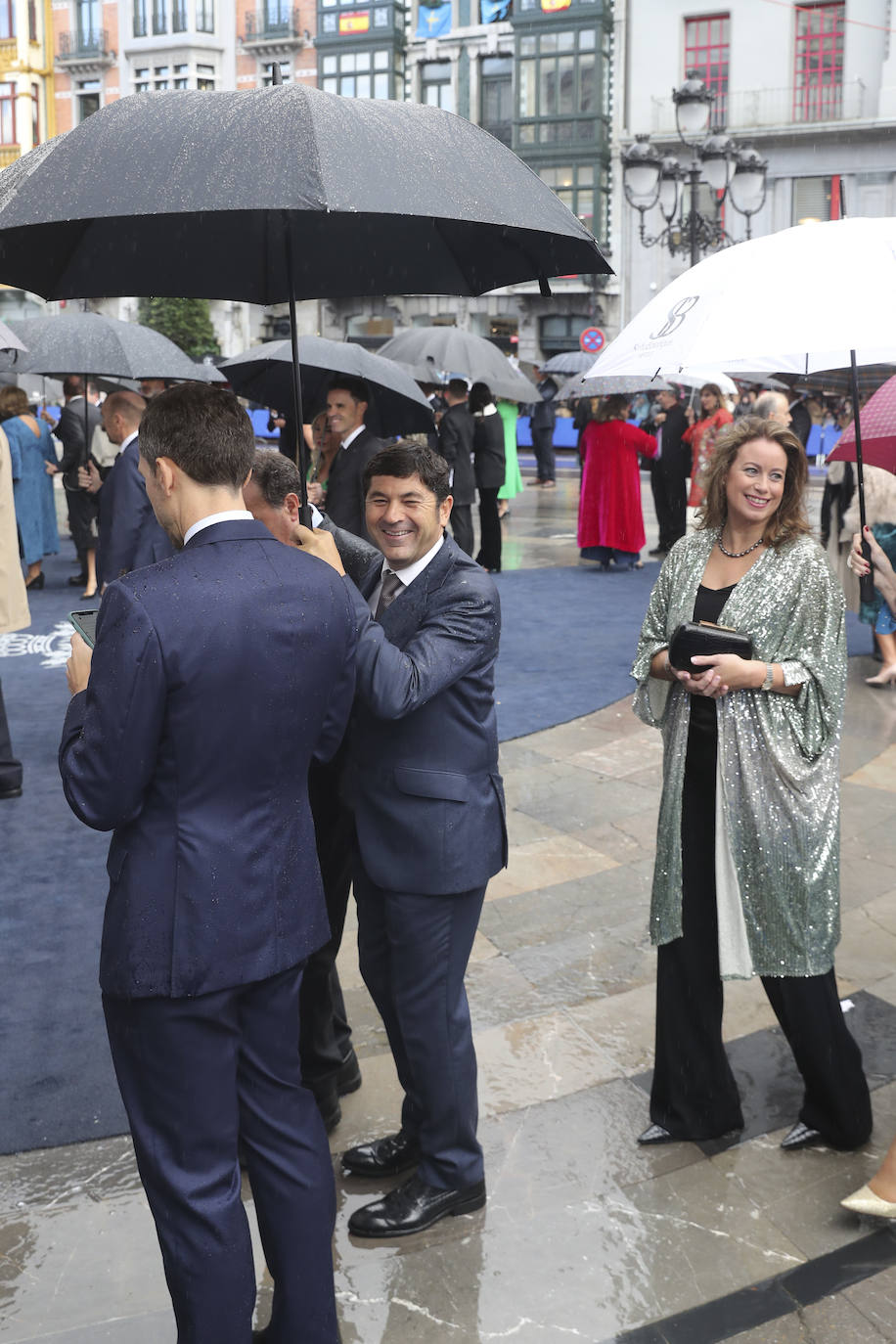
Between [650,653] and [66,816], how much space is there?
3.40 m

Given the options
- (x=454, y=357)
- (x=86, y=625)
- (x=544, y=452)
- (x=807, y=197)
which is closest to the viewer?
(x=86, y=625)

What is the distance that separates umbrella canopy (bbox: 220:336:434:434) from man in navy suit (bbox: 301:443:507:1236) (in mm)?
Answer: 2885

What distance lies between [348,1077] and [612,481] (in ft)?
31.0

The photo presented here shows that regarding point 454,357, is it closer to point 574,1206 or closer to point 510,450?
point 510,450

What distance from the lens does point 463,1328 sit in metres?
2.73

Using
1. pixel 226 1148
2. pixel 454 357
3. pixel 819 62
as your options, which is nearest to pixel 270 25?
pixel 819 62

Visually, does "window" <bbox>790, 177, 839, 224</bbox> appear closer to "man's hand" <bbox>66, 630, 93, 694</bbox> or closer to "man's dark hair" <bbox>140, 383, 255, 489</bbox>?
"man's dark hair" <bbox>140, 383, 255, 489</bbox>

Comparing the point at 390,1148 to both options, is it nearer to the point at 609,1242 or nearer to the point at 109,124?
the point at 609,1242

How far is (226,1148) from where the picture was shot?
241 centimetres

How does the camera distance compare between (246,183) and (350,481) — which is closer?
(246,183)

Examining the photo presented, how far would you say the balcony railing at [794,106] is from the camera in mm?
34750

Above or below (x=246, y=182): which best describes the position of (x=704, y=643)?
below

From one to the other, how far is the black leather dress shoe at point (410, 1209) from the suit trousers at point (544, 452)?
1805cm

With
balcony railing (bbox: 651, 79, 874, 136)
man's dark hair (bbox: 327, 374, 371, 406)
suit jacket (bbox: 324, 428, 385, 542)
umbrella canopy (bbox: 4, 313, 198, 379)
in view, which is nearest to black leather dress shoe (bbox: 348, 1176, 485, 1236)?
suit jacket (bbox: 324, 428, 385, 542)
